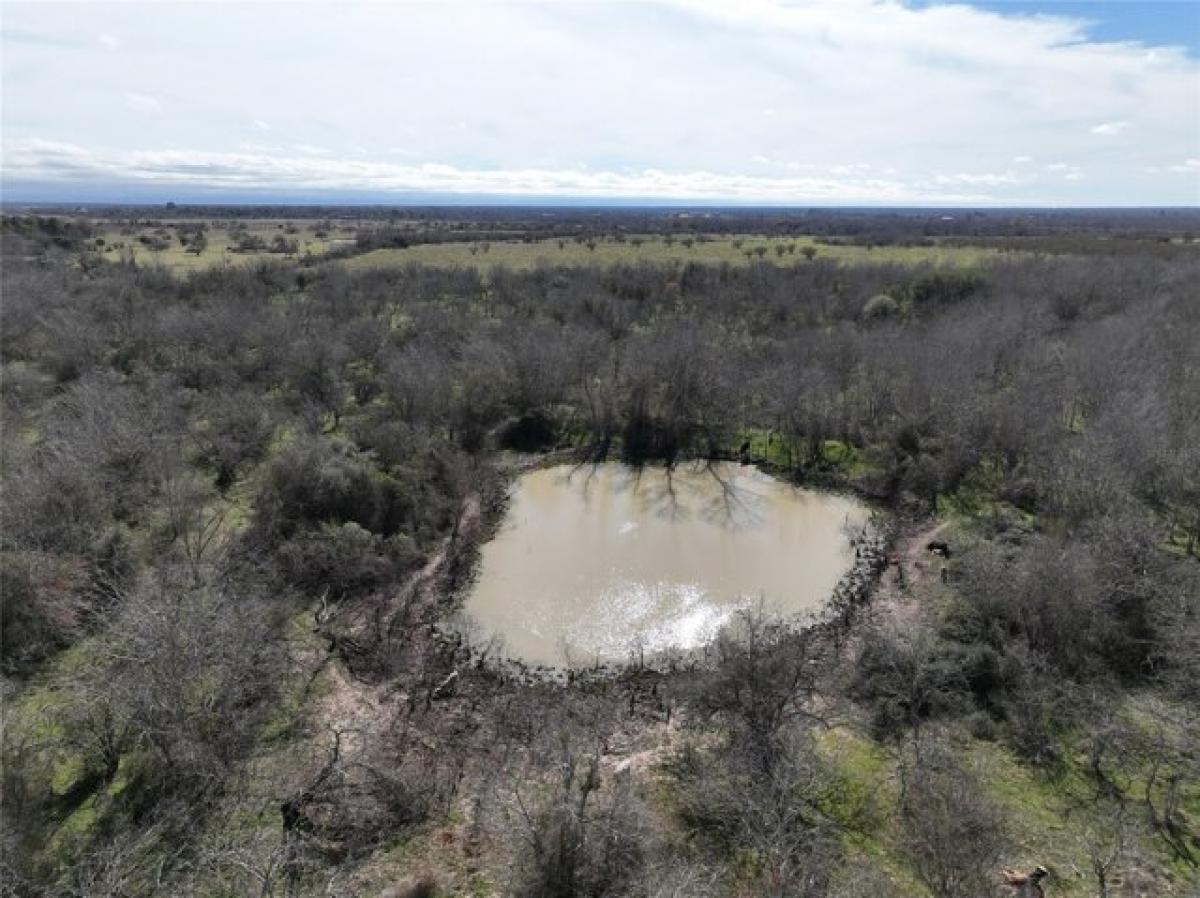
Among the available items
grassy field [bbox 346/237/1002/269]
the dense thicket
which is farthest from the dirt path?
grassy field [bbox 346/237/1002/269]

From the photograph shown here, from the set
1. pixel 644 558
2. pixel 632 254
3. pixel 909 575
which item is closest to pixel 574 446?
pixel 644 558

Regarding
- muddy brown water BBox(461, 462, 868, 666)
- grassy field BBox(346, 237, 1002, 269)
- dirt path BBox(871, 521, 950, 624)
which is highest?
grassy field BBox(346, 237, 1002, 269)

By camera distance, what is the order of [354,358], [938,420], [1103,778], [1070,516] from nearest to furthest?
1. [1103,778]
2. [1070,516]
3. [938,420]
4. [354,358]

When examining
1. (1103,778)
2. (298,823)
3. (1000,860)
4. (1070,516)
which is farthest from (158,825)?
(1070,516)

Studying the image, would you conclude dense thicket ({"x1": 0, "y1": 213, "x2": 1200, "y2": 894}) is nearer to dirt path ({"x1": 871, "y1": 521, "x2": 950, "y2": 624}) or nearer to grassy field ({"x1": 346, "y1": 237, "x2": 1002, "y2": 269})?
dirt path ({"x1": 871, "y1": 521, "x2": 950, "y2": 624})

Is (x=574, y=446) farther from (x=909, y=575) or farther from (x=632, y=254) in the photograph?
(x=632, y=254)

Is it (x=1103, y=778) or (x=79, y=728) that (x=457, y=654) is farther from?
(x=1103, y=778)

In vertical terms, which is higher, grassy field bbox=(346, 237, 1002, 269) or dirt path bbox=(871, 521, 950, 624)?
grassy field bbox=(346, 237, 1002, 269)
